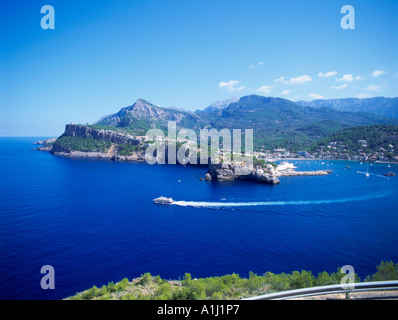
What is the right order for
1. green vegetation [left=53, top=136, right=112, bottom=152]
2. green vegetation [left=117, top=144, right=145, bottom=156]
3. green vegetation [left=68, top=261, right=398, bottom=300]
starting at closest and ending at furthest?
1. green vegetation [left=68, top=261, right=398, bottom=300]
2. green vegetation [left=117, top=144, right=145, bottom=156]
3. green vegetation [left=53, top=136, right=112, bottom=152]

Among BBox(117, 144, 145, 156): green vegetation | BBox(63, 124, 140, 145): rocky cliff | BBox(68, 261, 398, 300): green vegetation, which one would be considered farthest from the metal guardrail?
BBox(63, 124, 140, 145): rocky cliff

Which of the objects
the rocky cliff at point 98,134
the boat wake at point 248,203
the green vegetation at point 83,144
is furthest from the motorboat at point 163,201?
the green vegetation at point 83,144

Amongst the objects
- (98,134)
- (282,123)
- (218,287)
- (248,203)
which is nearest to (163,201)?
(248,203)

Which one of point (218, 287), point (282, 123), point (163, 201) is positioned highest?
point (282, 123)

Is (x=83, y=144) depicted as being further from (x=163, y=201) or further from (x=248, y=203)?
(x=248, y=203)

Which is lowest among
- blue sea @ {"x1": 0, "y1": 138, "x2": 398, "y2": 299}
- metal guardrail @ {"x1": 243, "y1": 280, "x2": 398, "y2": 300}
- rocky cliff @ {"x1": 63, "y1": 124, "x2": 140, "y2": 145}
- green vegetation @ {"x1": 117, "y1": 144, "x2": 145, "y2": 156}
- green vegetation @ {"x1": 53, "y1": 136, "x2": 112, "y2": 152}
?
blue sea @ {"x1": 0, "y1": 138, "x2": 398, "y2": 299}

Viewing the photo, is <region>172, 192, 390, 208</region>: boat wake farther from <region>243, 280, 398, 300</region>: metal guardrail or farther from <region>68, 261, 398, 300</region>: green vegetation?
<region>243, 280, 398, 300</region>: metal guardrail

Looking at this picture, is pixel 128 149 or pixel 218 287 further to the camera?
pixel 128 149

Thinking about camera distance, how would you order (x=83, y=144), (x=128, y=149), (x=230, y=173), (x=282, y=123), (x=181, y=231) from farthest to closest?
(x=282, y=123), (x=83, y=144), (x=128, y=149), (x=230, y=173), (x=181, y=231)
